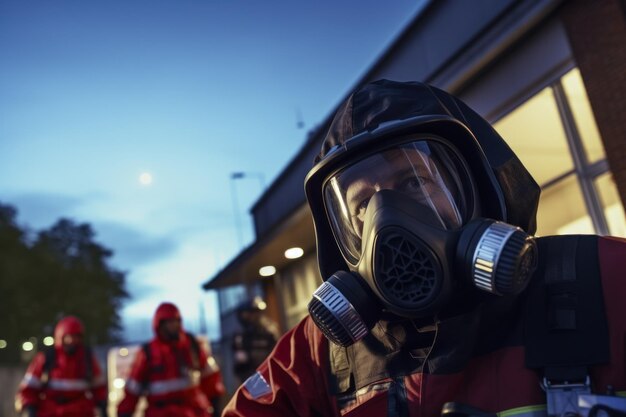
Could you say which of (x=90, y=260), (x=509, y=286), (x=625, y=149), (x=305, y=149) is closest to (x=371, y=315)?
(x=509, y=286)

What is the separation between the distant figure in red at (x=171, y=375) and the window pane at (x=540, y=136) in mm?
4180

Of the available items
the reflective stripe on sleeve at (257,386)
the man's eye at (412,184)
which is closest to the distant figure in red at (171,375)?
the reflective stripe on sleeve at (257,386)

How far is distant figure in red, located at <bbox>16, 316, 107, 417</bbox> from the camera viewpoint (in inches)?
320

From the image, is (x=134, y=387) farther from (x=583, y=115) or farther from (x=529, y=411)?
(x=529, y=411)

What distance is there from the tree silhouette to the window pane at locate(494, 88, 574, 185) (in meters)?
34.9

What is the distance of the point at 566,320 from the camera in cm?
167

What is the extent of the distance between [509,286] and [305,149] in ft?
44.0

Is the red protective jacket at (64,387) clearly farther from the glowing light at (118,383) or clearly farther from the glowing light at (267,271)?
the glowing light at (118,383)

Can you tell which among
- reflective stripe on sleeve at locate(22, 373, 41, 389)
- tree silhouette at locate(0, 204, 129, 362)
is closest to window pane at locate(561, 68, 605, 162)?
reflective stripe on sleeve at locate(22, 373, 41, 389)

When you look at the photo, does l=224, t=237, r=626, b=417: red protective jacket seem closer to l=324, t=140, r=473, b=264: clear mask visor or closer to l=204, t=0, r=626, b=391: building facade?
l=324, t=140, r=473, b=264: clear mask visor

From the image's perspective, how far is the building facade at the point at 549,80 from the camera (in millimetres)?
6496

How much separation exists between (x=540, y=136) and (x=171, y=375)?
482cm

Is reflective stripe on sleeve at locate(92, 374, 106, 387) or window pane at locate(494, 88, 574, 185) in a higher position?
window pane at locate(494, 88, 574, 185)

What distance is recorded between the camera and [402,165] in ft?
6.76
